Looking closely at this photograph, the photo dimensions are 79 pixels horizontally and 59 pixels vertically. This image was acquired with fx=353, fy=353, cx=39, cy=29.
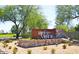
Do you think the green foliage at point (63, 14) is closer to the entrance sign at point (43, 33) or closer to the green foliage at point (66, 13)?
the green foliage at point (66, 13)

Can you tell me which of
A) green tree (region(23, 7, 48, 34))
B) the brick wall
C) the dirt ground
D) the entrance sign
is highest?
green tree (region(23, 7, 48, 34))

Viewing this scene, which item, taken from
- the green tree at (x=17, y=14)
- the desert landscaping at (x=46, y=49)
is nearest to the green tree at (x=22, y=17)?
the green tree at (x=17, y=14)

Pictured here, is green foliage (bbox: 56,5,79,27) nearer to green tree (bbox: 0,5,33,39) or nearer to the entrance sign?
the entrance sign

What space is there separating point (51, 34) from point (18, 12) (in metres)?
0.38

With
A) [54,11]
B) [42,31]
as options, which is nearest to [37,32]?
[42,31]

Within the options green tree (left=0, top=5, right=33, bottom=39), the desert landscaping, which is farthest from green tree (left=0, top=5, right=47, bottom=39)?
the desert landscaping

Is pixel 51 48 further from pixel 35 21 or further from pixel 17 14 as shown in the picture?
pixel 17 14

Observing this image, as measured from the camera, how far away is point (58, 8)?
3.38 m

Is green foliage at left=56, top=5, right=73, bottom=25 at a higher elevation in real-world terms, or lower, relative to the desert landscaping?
higher

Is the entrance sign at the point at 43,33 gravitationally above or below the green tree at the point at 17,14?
below

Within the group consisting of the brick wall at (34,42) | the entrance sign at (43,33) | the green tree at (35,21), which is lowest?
the brick wall at (34,42)

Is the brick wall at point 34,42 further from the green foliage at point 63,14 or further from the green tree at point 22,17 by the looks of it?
the green foliage at point 63,14

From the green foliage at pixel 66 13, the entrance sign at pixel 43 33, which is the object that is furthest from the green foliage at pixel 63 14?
the entrance sign at pixel 43 33
